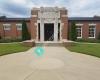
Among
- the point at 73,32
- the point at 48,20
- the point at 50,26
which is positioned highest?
the point at 48,20

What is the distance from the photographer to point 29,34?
109 feet

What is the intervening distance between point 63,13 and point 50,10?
2473 millimetres

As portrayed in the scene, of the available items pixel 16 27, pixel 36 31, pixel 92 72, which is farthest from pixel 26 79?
pixel 16 27

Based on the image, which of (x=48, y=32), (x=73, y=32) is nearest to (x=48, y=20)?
(x=48, y=32)

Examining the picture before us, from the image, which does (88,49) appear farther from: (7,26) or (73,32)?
(7,26)

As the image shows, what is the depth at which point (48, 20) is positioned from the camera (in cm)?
Result: 3123

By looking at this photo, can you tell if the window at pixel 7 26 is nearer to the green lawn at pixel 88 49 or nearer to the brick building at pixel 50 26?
the brick building at pixel 50 26

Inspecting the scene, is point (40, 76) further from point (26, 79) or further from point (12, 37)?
point (12, 37)

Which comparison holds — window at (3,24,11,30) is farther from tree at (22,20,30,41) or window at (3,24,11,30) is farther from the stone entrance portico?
the stone entrance portico

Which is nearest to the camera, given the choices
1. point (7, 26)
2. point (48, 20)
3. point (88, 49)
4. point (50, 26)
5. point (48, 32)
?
point (88, 49)

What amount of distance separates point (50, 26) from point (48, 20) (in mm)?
2751

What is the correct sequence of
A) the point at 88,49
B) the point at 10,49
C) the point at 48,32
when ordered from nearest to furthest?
1. the point at 10,49
2. the point at 88,49
3. the point at 48,32

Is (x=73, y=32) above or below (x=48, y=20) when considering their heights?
below

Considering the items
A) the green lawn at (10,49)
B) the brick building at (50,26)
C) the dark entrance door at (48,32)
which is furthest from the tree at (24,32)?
the green lawn at (10,49)
